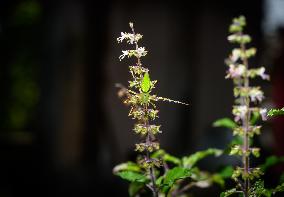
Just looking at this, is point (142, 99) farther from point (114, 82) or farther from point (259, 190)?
point (114, 82)

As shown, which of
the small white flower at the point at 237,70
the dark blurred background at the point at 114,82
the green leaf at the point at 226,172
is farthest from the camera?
the dark blurred background at the point at 114,82

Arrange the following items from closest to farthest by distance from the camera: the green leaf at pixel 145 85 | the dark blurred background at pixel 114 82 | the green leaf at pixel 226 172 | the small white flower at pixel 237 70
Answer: the small white flower at pixel 237 70
the green leaf at pixel 145 85
the green leaf at pixel 226 172
the dark blurred background at pixel 114 82

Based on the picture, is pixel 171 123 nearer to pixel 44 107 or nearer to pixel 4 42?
pixel 44 107

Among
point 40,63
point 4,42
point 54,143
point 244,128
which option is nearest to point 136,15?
point 40,63

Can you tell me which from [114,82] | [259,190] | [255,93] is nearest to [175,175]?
[259,190]

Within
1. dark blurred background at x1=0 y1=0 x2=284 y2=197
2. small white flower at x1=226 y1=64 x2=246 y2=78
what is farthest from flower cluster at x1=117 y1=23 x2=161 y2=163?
dark blurred background at x1=0 y1=0 x2=284 y2=197

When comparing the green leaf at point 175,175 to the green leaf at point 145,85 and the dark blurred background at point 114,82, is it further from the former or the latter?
the dark blurred background at point 114,82

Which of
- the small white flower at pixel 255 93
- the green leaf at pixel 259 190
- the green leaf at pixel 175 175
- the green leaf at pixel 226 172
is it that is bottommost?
the green leaf at pixel 259 190

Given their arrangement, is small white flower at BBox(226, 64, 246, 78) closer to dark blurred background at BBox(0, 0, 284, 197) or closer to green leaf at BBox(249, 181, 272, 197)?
green leaf at BBox(249, 181, 272, 197)

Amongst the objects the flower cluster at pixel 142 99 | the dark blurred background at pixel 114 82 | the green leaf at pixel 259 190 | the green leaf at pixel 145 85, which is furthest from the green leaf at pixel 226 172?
the dark blurred background at pixel 114 82
